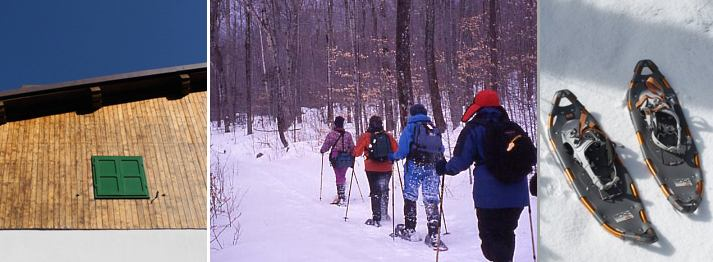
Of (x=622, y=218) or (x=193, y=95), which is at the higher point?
(x=193, y=95)

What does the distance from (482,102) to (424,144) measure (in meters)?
0.46

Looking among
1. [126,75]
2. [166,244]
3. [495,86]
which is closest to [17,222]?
[166,244]

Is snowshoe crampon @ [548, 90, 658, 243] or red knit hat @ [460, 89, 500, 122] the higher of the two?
red knit hat @ [460, 89, 500, 122]

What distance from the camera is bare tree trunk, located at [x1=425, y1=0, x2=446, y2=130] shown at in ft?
17.8

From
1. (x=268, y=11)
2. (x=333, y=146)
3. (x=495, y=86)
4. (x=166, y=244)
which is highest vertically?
(x=268, y=11)

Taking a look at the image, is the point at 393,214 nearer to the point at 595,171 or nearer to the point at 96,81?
the point at 595,171

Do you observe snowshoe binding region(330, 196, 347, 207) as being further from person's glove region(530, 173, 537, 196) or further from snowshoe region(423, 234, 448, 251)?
person's glove region(530, 173, 537, 196)

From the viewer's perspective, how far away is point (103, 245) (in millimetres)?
7520

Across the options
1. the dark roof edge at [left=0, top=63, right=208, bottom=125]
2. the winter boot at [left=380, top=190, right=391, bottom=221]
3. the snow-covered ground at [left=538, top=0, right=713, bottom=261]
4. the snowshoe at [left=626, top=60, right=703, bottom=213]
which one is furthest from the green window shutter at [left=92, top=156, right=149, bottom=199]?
the snowshoe at [left=626, top=60, right=703, bottom=213]

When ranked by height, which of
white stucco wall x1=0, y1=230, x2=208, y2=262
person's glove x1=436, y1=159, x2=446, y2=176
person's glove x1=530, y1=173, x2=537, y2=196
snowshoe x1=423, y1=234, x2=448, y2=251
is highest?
person's glove x1=436, y1=159, x2=446, y2=176

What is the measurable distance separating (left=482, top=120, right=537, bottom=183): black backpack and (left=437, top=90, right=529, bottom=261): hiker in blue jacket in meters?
0.04

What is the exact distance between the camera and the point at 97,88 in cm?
860

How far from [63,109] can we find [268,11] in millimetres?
3646

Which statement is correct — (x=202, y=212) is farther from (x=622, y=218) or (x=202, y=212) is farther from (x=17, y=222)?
(x=622, y=218)
